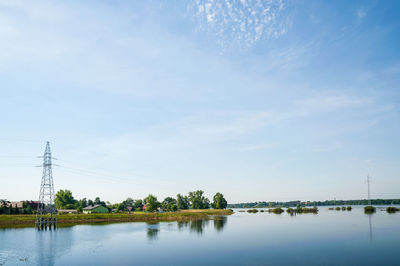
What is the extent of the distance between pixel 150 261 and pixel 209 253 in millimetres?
9882

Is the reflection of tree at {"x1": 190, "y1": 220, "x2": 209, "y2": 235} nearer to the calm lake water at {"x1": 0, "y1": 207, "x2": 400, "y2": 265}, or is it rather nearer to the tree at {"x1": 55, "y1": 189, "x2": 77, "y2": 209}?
the calm lake water at {"x1": 0, "y1": 207, "x2": 400, "y2": 265}

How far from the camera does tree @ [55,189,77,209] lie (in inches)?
7003

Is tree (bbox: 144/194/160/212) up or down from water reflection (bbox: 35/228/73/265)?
down

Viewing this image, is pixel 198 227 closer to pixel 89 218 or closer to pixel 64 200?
pixel 89 218

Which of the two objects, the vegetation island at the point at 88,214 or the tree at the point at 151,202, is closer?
the vegetation island at the point at 88,214

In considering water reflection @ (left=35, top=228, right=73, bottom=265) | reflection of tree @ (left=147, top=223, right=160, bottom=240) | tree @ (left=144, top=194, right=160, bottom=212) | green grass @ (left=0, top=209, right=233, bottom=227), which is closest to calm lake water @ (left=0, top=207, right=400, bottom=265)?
water reflection @ (left=35, top=228, right=73, bottom=265)

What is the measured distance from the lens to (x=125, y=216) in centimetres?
11806

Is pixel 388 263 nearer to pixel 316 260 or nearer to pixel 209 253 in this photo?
pixel 316 260

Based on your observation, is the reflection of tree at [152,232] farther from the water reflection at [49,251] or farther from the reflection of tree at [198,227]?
the water reflection at [49,251]

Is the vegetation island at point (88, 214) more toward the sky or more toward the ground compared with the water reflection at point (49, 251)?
more toward the ground

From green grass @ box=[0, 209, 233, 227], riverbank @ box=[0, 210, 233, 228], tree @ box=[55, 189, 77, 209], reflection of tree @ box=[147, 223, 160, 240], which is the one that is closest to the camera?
reflection of tree @ box=[147, 223, 160, 240]

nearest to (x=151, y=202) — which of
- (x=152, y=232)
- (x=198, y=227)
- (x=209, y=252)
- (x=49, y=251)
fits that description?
(x=198, y=227)

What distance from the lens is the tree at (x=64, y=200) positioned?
177875 millimetres

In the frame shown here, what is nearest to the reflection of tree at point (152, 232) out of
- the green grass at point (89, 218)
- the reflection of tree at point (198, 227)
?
the reflection of tree at point (198, 227)
